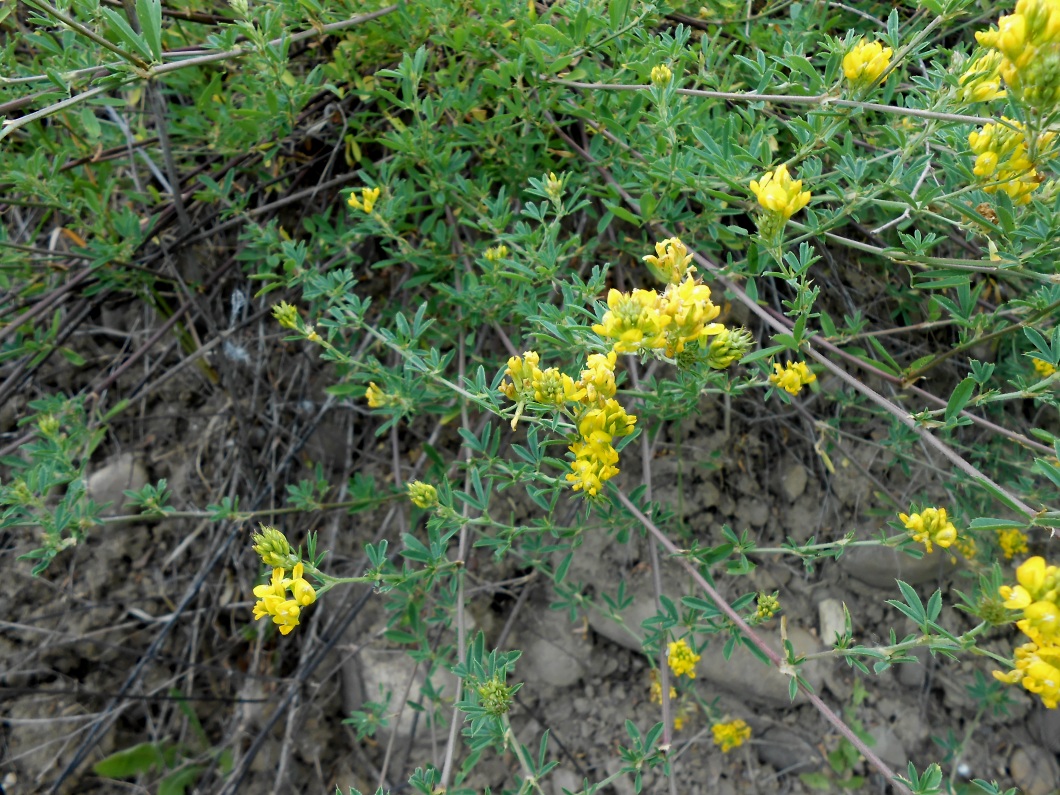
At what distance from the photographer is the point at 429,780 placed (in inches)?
72.0

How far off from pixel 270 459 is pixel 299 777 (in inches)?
49.8

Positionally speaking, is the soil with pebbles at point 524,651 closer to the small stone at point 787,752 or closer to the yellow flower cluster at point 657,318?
the small stone at point 787,752

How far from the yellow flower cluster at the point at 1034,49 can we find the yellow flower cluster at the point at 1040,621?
2.64ft

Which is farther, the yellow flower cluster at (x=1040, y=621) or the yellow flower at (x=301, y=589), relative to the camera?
the yellow flower at (x=301, y=589)

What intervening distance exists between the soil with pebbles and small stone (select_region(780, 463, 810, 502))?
0.4 inches

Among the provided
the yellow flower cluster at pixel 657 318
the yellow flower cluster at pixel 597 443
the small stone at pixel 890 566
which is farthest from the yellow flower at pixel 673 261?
the small stone at pixel 890 566

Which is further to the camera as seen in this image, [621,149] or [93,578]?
[93,578]

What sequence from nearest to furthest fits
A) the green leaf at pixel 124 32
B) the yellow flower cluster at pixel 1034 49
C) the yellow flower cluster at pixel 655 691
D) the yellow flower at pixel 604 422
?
the yellow flower cluster at pixel 1034 49 → the yellow flower at pixel 604 422 → the green leaf at pixel 124 32 → the yellow flower cluster at pixel 655 691

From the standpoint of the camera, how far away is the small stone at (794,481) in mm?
3002

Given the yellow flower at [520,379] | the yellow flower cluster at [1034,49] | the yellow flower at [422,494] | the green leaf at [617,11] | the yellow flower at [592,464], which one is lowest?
the yellow flower at [422,494]

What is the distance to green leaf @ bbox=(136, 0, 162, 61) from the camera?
170 centimetres

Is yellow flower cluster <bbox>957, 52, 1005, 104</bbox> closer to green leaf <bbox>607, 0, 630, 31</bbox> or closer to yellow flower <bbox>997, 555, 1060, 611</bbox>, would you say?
green leaf <bbox>607, 0, 630, 31</bbox>

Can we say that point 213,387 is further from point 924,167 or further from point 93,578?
point 924,167

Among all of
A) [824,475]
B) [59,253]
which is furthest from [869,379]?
[59,253]
